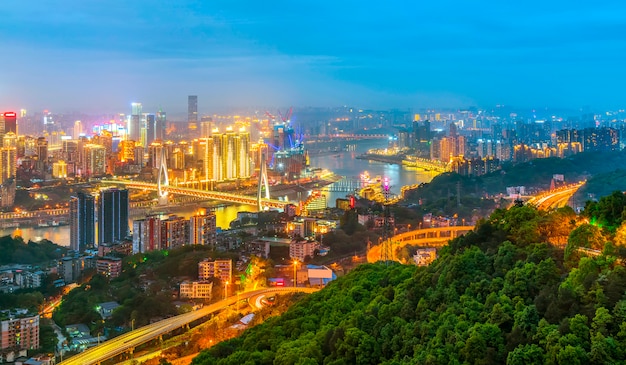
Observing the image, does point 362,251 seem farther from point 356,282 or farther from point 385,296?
point 385,296

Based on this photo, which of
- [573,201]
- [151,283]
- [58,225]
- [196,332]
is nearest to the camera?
[196,332]

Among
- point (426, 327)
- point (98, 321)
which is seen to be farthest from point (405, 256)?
point (426, 327)

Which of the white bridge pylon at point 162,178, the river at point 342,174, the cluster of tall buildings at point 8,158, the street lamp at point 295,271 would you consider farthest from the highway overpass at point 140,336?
the white bridge pylon at point 162,178

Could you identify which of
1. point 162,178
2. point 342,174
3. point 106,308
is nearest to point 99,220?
point 106,308

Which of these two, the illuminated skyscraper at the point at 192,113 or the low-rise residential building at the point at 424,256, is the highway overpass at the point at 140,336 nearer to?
the low-rise residential building at the point at 424,256

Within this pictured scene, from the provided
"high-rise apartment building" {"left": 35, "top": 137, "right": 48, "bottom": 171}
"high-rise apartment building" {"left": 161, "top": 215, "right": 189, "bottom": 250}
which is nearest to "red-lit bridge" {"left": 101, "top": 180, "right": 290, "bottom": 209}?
"high-rise apartment building" {"left": 35, "top": 137, "right": 48, "bottom": 171}

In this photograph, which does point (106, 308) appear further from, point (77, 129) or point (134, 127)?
point (77, 129)

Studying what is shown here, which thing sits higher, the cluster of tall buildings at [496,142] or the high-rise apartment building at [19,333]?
the cluster of tall buildings at [496,142]
